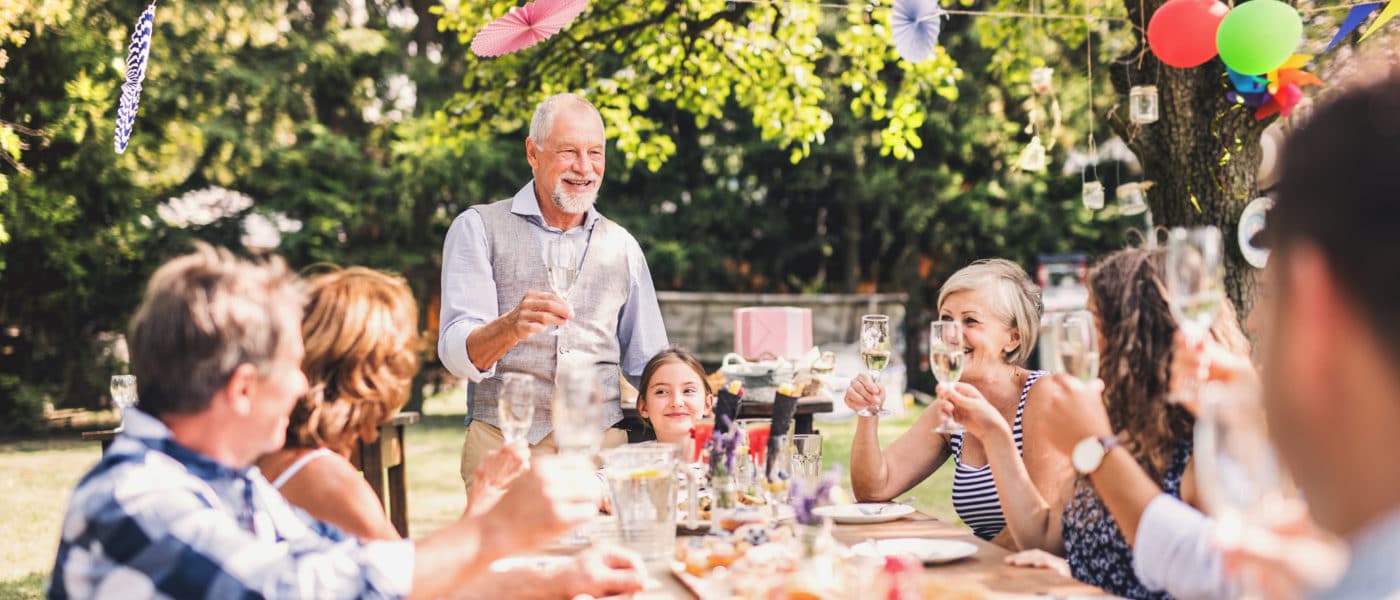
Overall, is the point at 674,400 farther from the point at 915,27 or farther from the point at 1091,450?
the point at 915,27

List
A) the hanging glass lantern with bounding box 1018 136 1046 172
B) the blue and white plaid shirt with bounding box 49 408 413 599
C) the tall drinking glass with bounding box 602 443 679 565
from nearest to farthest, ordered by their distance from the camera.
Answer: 1. the blue and white plaid shirt with bounding box 49 408 413 599
2. the tall drinking glass with bounding box 602 443 679 565
3. the hanging glass lantern with bounding box 1018 136 1046 172

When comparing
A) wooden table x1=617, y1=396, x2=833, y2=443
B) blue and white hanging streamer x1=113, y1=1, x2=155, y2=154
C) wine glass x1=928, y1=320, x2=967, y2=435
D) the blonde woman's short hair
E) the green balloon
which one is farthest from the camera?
wooden table x1=617, y1=396, x2=833, y2=443

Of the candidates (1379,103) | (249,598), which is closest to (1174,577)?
(1379,103)

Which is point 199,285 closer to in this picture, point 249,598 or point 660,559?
point 249,598

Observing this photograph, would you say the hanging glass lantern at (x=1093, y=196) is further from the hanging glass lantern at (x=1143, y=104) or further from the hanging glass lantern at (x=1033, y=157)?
the hanging glass lantern at (x=1143, y=104)

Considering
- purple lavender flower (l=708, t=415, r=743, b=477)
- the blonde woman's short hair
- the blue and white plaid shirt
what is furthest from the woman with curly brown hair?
the blue and white plaid shirt

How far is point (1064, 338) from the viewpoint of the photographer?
185cm

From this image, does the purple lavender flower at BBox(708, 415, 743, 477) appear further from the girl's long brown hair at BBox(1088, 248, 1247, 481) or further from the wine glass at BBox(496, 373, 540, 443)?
the girl's long brown hair at BBox(1088, 248, 1247, 481)

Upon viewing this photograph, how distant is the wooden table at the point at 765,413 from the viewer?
4438 millimetres

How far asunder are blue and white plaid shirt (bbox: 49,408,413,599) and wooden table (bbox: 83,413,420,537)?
336 cm

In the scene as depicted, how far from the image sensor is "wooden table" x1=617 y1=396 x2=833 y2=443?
444 centimetres

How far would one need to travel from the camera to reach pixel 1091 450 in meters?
1.74

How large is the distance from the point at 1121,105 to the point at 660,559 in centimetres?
387

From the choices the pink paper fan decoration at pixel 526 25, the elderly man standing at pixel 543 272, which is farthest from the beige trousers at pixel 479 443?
the pink paper fan decoration at pixel 526 25
